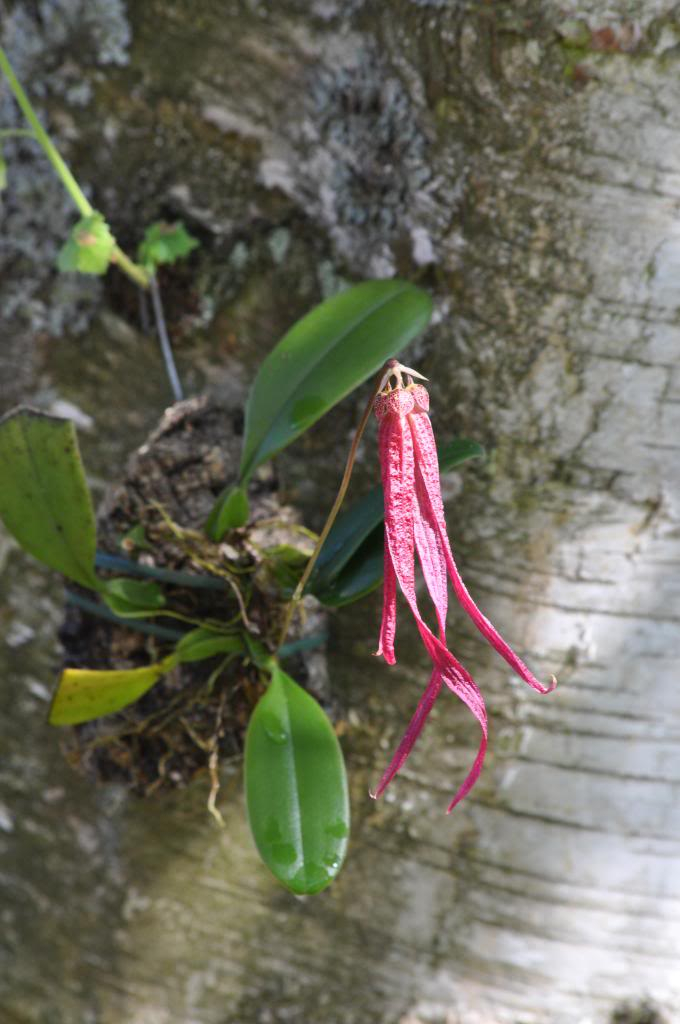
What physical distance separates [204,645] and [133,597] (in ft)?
0.32

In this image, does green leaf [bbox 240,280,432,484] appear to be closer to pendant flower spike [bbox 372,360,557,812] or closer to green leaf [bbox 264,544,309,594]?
green leaf [bbox 264,544,309,594]

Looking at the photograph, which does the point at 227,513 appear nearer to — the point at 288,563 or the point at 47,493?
the point at 288,563

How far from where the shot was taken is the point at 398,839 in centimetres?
118

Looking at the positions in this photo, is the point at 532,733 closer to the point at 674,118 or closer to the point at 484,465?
the point at 484,465

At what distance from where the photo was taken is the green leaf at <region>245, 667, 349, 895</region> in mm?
839

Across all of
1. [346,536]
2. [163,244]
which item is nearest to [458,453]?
[346,536]

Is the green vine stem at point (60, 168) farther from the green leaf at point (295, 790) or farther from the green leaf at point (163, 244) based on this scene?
the green leaf at point (295, 790)

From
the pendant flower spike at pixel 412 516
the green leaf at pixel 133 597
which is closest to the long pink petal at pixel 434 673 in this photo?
the pendant flower spike at pixel 412 516

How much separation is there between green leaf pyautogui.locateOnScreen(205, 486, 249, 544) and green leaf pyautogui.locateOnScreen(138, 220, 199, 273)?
31 centimetres

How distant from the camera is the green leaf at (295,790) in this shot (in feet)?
2.75

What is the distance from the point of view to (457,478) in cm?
105

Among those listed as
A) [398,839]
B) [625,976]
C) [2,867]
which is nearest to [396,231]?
[398,839]

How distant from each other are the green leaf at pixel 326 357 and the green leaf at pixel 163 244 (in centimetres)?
22

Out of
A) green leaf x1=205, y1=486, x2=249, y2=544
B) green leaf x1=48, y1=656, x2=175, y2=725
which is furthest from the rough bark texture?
green leaf x1=48, y1=656, x2=175, y2=725
